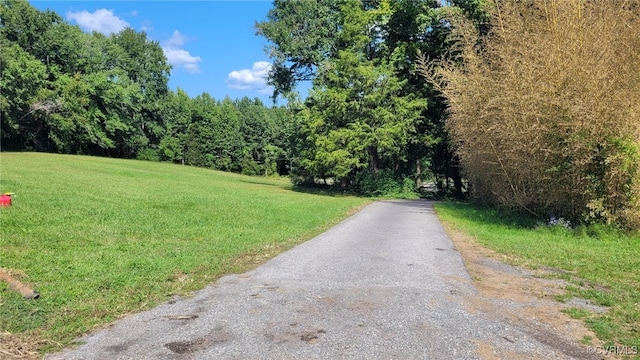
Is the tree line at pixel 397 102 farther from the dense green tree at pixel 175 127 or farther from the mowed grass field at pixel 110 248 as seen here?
the mowed grass field at pixel 110 248

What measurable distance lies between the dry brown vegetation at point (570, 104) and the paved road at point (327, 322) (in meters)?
5.98

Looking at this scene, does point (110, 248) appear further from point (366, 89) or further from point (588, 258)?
point (366, 89)

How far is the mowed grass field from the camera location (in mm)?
4679

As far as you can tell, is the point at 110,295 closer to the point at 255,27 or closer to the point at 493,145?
the point at 493,145

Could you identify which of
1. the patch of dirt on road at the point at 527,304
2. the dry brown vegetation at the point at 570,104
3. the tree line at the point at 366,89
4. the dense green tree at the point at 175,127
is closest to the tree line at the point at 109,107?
the dense green tree at the point at 175,127

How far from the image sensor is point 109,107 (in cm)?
5350

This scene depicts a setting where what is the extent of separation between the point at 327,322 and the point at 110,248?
5.45 m

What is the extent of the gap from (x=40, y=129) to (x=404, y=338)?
53759 millimetres

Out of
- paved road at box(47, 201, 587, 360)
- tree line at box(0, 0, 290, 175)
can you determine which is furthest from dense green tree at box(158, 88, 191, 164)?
paved road at box(47, 201, 587, 360)

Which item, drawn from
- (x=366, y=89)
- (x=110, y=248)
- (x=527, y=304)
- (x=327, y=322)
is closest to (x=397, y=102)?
(x=366, y=89)

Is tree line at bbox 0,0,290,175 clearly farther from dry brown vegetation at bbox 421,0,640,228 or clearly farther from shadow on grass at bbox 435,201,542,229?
dry brown vegetation at bbox 421,0,640,228

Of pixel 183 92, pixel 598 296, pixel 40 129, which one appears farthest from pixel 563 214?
pixel 183 92

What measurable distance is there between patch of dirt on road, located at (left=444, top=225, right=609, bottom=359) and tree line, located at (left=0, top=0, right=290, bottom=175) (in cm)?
3318

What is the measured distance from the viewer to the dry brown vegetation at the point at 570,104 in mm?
10133
